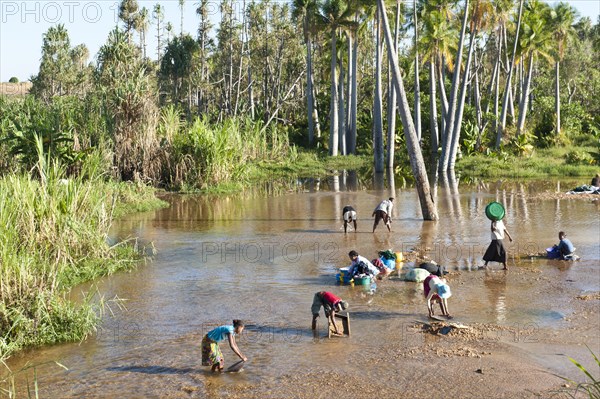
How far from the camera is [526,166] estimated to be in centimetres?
3722

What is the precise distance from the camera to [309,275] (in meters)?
14.8

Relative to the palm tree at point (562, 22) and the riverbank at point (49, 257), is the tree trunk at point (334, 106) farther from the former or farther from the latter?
the riverbank at point (49, 257)

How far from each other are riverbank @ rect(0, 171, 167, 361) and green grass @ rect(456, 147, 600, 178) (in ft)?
77.5

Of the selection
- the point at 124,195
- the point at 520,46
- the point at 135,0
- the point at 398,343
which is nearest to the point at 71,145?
the point at 124,195

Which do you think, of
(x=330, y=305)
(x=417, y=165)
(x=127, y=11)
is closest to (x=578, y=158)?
(x=417, y=165)

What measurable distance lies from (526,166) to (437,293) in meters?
27.9

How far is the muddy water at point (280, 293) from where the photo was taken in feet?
31.4

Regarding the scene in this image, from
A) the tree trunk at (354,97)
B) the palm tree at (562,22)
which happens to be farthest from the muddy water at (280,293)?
the palm tree at (562,22)

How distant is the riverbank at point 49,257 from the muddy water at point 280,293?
1.14 feet

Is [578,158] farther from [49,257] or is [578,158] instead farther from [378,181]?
[49,257]

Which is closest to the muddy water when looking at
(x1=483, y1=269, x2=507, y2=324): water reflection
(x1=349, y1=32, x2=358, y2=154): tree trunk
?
(x1=483, y1=269, x2=507, y2=324): water reflection

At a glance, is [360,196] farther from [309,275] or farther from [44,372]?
[44,372]

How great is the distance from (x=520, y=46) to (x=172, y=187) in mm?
26030

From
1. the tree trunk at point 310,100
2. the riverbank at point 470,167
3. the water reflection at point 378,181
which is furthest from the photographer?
the tree trunk at point 310,100
